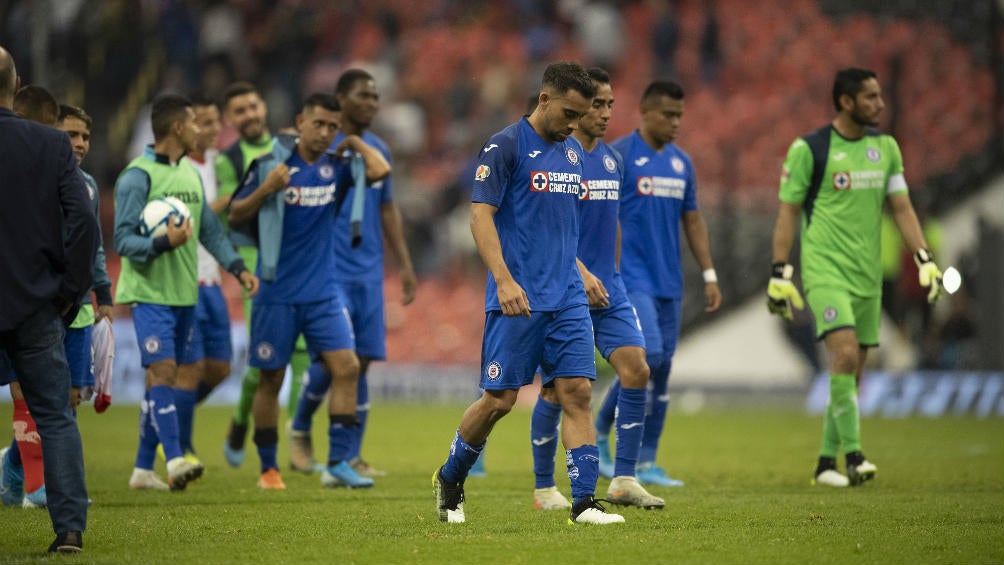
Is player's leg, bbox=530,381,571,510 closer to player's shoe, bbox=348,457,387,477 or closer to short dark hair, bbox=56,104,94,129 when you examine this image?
player's shoe, bbox=348,457,387,477

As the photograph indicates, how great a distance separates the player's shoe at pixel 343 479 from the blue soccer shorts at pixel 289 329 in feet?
2.72

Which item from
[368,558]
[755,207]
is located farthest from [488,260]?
[755,207]

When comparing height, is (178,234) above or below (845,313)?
above

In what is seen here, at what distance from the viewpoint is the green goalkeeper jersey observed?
35.2 ft

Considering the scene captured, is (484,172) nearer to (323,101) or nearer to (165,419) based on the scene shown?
(323,101)

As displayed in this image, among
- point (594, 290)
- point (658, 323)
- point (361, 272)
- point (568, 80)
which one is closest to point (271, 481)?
point (361, 272)

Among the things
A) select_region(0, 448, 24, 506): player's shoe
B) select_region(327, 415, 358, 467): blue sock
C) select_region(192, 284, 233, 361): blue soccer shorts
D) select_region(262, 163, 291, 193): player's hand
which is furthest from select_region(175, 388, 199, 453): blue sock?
select_region(262, 163, 291, 193): player's hand

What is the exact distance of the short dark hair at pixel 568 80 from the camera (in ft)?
24.7

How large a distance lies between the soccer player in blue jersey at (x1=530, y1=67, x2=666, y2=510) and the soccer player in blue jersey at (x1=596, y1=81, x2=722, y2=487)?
1427 millimetres

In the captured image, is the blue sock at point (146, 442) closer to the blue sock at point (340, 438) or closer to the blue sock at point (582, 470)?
the blue sock at point (340, 438)

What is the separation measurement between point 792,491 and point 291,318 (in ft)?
12.0

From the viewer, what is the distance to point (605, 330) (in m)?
8.88

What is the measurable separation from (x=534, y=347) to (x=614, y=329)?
1.40 meters

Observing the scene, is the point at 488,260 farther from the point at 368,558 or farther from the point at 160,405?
the point at 160,405
